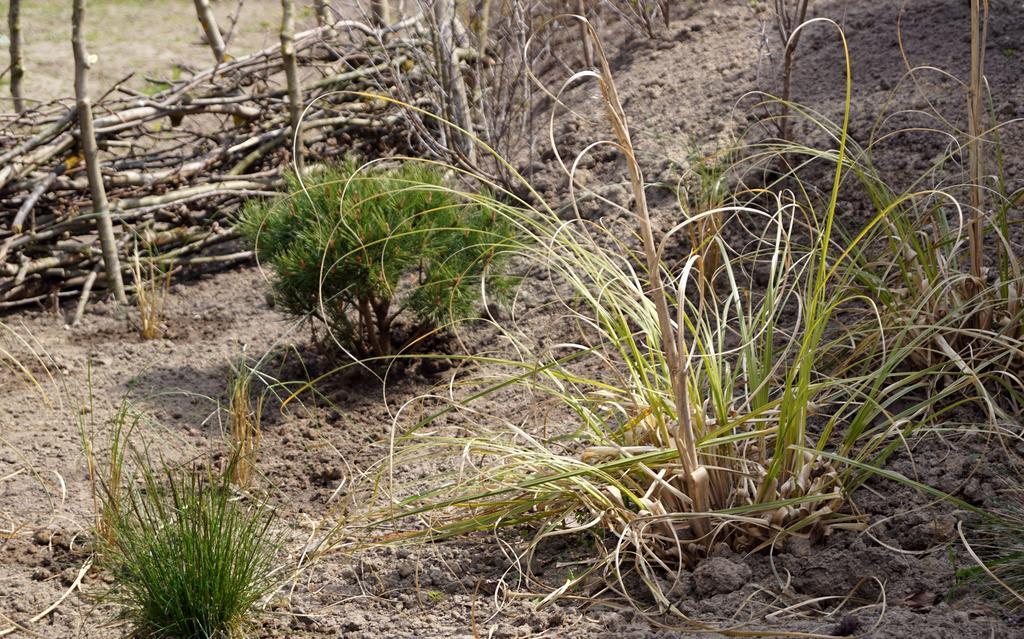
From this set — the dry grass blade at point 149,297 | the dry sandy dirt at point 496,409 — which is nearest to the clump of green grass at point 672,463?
the dry sandy dirt at point 496,409

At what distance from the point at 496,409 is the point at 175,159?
2536 millimetres

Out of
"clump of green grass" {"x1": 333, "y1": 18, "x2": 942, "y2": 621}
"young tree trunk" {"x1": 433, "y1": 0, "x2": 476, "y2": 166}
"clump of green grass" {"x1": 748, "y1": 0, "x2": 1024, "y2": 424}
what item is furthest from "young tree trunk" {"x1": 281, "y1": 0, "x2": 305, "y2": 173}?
"clump of green grass" {"x1": 748, "y1": 0, "x2": 1024, "y2": 424}

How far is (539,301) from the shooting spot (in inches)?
161

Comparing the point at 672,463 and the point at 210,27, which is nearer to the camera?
the point at 672,463

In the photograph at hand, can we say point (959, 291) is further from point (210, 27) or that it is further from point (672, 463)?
point (210, 27)

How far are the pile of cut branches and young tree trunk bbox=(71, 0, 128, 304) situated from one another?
107 mm

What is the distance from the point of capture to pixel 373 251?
3496mm

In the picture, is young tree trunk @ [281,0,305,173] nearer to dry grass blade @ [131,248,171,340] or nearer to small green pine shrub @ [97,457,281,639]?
dry grass blade @ [131,248,171,340]

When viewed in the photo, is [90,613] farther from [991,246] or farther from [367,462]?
[991,246]

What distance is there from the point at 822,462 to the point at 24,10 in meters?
9.53

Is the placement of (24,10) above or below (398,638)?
above

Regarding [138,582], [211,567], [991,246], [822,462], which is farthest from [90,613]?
[991,246]

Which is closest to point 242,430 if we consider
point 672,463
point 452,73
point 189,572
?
point 189,572

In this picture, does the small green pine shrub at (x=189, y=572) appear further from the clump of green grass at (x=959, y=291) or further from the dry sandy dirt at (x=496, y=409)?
the clump of green grass at (x=959, y=291)
